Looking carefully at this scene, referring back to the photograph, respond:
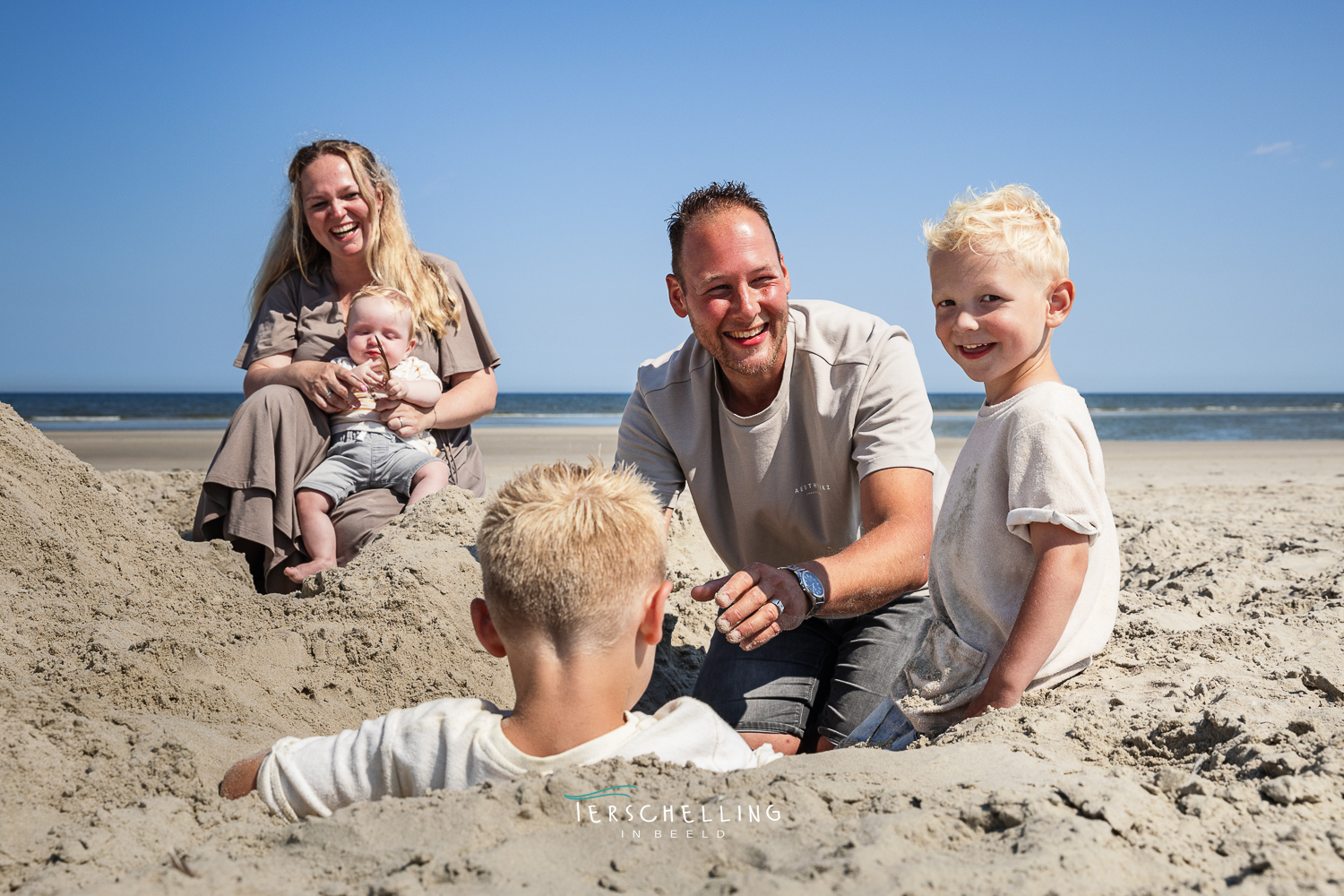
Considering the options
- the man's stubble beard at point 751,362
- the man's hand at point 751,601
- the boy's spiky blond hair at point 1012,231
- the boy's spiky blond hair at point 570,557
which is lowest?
the man's hand at point 751,601

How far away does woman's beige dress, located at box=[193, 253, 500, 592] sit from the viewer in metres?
4.05

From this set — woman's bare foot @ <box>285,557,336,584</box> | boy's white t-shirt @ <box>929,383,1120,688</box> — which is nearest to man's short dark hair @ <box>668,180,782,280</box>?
boy's white t-shirt @ <box>929,383,1120,688</box>

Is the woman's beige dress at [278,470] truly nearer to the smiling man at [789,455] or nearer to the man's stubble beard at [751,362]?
the smiling man at [789,455]

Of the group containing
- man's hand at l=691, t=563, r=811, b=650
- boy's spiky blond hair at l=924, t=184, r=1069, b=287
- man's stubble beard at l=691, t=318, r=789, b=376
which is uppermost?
boy's spiky blond hair at l=924, t=184, r=1069, b=287

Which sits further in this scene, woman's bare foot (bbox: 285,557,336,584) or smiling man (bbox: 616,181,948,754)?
woman's bare foot (bbox: 285,557,336,584)

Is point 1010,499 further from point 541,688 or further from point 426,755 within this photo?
point 426,755

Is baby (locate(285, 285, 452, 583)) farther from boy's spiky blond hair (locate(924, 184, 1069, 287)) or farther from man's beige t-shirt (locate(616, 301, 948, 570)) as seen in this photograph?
boy's spiky blond hair (locate(924, 184, 1069, 287))

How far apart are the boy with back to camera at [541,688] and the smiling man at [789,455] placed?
113 cm

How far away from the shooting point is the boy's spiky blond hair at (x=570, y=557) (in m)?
1.77

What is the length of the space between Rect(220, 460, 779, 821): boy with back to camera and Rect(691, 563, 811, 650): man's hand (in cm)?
50

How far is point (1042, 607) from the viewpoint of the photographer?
2.21 metres

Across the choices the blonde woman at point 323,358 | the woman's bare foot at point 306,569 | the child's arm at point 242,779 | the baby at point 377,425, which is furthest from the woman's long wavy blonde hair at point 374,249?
the child's arm at point 242,779

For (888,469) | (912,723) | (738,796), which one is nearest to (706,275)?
(888,469)

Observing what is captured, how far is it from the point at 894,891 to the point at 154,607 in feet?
9.67
